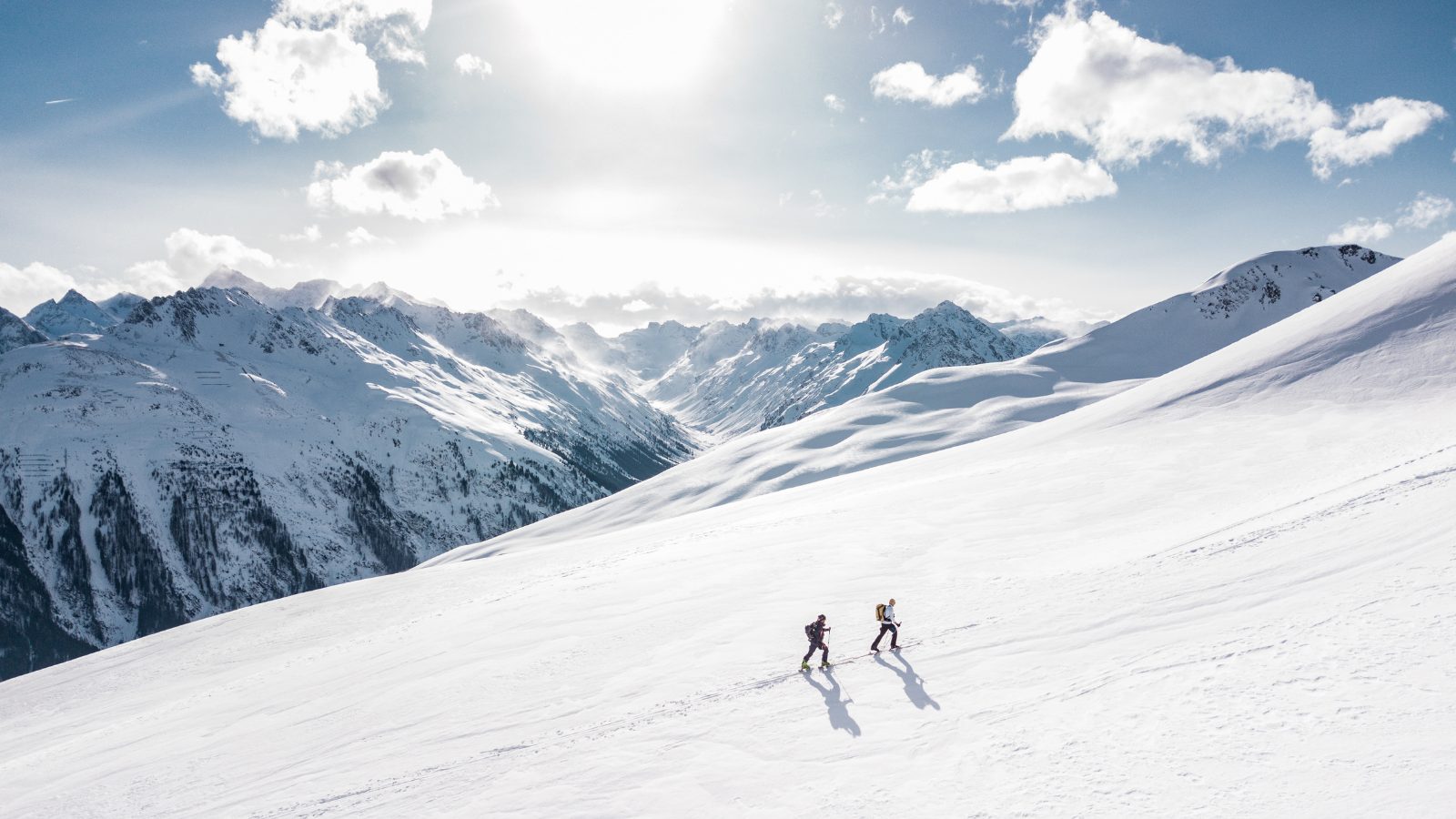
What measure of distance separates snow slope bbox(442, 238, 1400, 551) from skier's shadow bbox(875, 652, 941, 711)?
58763 mm

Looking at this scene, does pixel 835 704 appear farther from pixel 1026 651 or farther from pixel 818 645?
pixel 1026 651

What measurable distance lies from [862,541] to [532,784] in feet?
58.0

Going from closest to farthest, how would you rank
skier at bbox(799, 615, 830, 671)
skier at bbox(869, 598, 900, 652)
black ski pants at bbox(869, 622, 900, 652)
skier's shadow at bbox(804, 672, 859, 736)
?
skier's shadow at bbox(804, 672, 859, 736) < skier at bbox(799, 615, 830, 671) < skier at bbox(869, 598, 900, 652) < black ski pants at bbox(869, 622, 900, 652)

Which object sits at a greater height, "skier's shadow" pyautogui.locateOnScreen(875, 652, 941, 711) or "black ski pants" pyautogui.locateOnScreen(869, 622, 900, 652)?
"black ski pants" pyautogui.locateOnScreen(869, 622, 900, 652)

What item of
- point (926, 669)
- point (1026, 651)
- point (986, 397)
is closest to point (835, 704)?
point (926, 669)

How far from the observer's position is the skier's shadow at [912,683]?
14.0 meters

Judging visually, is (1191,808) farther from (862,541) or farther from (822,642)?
(862,541)

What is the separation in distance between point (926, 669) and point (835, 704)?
8.19ft

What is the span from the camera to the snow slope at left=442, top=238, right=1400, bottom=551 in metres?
84.0

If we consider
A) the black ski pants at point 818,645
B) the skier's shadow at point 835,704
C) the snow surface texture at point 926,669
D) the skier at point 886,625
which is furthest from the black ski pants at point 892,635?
the skier's shadow at point 835,704

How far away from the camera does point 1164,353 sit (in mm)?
135375

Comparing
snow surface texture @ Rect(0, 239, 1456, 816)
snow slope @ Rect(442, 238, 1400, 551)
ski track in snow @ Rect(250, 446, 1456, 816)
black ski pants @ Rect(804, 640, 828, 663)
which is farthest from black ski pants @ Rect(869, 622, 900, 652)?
snow slope @ Rect(442, 238, 1400, 551)

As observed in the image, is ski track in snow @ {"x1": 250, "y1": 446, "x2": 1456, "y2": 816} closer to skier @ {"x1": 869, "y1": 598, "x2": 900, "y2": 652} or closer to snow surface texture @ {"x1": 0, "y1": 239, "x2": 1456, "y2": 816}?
snow surface texture @ {"x1": 0, "y1": 239, "x2": 1456, "y2": 816}

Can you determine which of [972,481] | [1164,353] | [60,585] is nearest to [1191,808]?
[972,481]
